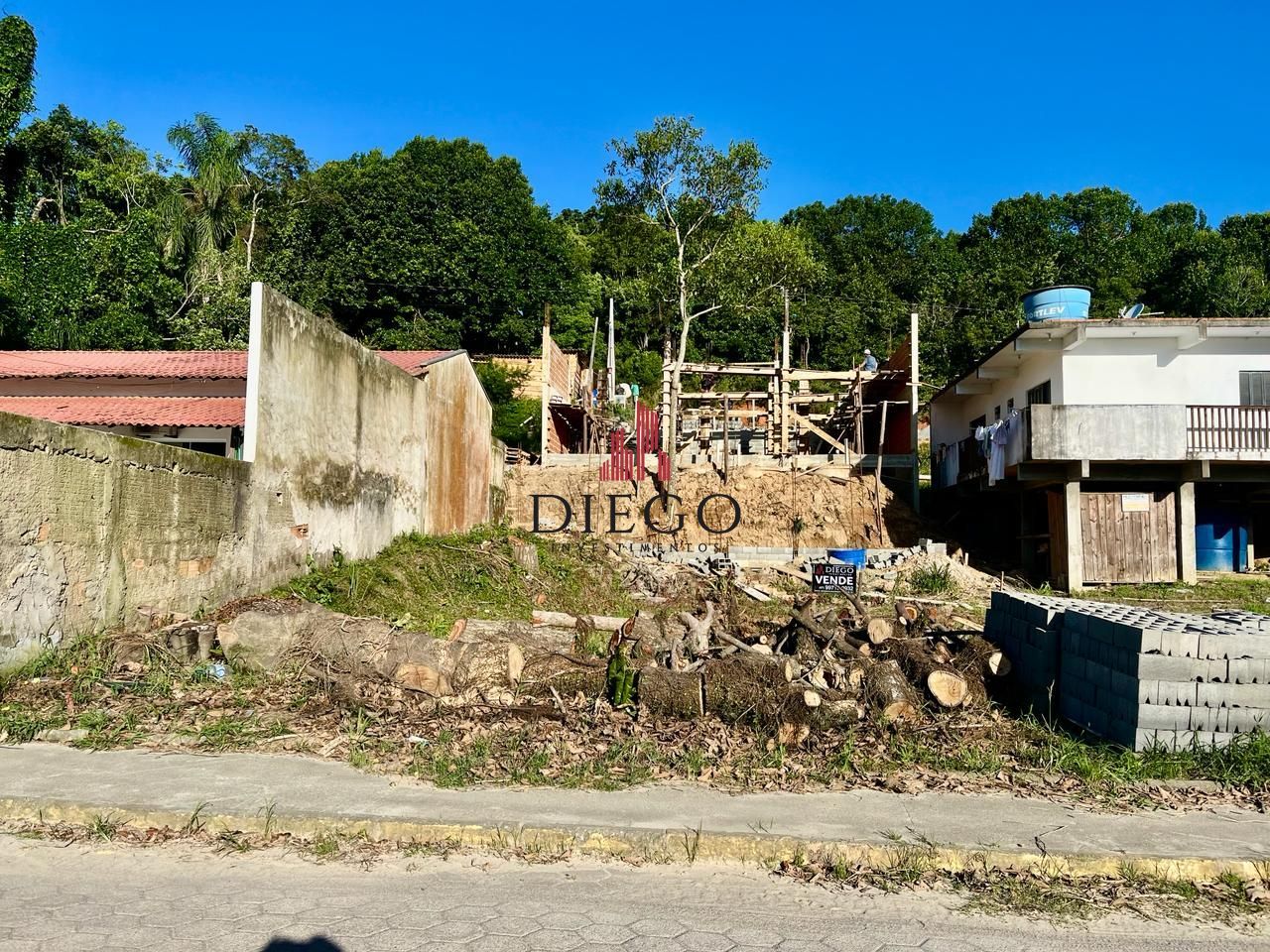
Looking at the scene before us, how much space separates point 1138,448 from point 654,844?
58.5 feet

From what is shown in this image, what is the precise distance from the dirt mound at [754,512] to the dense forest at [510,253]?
12.4 meters

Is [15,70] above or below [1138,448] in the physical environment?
above

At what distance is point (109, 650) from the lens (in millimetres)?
8133

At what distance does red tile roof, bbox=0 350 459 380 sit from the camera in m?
16.4

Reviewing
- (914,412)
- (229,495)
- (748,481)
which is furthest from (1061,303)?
(229,495)

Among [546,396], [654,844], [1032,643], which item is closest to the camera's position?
[654,844]

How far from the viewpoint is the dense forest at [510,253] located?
27.0 metres

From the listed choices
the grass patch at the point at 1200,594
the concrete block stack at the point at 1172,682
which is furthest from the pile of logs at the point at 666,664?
the grass patch at the point at 1200,594

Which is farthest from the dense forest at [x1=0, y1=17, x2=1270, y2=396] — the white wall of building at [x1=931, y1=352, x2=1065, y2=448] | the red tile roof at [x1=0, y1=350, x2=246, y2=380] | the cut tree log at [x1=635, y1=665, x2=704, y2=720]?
the cut tree log at [x1=635, y1=665, x2=704, y2=720]

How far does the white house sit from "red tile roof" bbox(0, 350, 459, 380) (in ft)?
44.4

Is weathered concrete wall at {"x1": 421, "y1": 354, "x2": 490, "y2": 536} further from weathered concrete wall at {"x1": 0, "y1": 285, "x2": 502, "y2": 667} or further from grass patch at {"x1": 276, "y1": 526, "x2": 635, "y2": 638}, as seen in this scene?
grass patch at {"x1": 276, "y1": 526, "x2": 635, "y2": 638}

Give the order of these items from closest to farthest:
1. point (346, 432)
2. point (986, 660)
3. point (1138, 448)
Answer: point (986, 660)
point (346, 432)
point (1138, 448)

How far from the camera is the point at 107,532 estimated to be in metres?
8.52

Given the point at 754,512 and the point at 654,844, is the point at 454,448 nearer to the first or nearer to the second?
the point at 754,512
